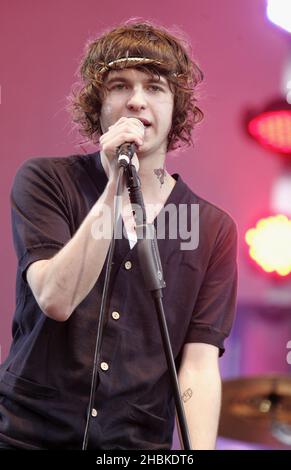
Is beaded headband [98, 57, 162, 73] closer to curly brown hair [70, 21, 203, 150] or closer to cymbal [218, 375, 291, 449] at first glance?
curly brown hair [70, 21, 203, 150]

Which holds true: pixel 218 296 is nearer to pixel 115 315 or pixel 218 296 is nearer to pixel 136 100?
pixel 115 315

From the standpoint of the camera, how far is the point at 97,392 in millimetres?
1749

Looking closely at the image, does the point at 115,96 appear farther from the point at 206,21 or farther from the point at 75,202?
the point at 206,21

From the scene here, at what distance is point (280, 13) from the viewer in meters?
2.84

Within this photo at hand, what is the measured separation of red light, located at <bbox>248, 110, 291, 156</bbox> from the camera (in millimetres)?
3021

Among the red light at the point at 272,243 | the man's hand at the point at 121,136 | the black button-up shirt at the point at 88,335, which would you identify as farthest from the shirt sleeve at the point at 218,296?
the red light at the point at 272,243

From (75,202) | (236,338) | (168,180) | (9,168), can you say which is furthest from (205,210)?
(236,338)

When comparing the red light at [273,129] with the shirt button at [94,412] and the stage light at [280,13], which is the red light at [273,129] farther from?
the shirt button at [94,412]

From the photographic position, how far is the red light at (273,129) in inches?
119

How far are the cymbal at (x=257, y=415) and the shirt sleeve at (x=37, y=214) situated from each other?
141 centimetres

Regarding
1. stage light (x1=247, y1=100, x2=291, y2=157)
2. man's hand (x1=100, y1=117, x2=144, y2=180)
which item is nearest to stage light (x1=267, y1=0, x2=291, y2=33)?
stage light (x1=247, y1=100, x2=291, y2=157)

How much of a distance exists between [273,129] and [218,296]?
1241 millimetres

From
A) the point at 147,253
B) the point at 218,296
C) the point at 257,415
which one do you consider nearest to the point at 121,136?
the point at 147,253

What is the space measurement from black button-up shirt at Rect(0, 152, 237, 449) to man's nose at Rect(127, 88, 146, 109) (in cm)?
17
